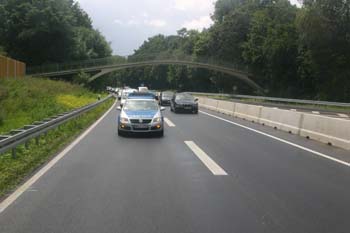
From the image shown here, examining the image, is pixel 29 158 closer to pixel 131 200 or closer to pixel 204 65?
pixel 131 200

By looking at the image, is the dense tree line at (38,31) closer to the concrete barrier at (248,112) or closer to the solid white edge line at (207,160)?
the concrete barrier at (248,112)

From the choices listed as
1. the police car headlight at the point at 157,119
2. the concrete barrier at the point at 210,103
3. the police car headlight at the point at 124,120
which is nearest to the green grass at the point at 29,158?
the police car headlight at the point at 124,120

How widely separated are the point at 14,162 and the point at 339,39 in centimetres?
5523

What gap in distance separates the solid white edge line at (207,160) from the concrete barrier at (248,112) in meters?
10.4

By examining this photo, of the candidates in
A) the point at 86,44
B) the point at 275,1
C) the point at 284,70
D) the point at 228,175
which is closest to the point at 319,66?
the point at 284,70

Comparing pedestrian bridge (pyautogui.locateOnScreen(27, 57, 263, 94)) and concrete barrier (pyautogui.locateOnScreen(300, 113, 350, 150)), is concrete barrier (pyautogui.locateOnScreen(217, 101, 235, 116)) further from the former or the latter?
pedestrian bridge (pyautogui.locateOnScreen(27, 57, 263, 94))

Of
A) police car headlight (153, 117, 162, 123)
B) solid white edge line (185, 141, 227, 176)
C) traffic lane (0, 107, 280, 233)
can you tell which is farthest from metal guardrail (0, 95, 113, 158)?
solid white edge line (185, 141, 227, 176)

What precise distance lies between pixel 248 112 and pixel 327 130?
11642 millimetres

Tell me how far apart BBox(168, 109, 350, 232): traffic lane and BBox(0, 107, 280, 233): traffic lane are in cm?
40

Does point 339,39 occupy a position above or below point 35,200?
above

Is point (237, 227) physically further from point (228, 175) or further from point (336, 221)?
point (228, 175)

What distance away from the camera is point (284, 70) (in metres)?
74.5

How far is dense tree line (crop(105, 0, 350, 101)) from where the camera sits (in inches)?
2370

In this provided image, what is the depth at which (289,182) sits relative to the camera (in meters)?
9.58
